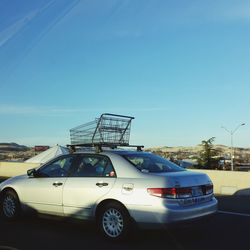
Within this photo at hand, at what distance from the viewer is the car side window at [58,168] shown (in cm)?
868

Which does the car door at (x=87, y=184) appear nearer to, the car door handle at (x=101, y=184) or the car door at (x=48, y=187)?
the car door handle at (x=101, y=184)

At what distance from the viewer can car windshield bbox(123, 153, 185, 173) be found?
7886 millimetres

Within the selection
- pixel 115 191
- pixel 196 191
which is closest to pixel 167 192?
pixel 196 191

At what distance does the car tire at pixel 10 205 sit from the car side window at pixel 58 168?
2.47 ft

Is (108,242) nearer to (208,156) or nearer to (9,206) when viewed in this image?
(9,206)

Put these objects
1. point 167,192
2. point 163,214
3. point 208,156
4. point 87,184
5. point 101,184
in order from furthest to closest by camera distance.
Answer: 1. point 208,156
2. point 87,184
3. point 101,184
4. point 167,192
5. point 163,214

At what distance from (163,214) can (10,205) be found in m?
3.62

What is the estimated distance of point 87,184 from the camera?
26.3ft

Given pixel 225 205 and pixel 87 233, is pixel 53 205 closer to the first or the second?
pixel 87 233

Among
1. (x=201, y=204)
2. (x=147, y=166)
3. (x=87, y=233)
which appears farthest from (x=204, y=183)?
(x=87, y=233)

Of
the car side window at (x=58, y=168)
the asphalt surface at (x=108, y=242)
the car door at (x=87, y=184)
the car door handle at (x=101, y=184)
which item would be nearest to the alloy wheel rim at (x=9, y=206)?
the asphalt surface at (x=108, y=242)

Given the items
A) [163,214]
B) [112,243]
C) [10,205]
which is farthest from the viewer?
[10,205]

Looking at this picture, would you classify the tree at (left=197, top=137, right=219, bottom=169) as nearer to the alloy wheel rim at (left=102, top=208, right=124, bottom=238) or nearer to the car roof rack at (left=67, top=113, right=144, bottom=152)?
the car roof rack at (left=67, top=113, right=144, bottom=152)

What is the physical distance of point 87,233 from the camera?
816cm
